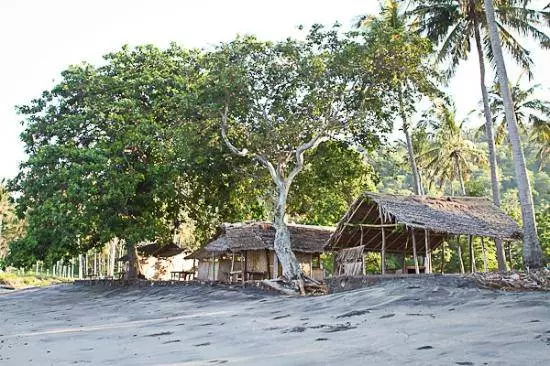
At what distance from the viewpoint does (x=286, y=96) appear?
1925cm

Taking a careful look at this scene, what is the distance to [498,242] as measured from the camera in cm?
1928

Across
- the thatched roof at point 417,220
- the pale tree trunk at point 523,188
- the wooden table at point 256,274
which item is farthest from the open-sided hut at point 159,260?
the pale tree trunk at point 523,188

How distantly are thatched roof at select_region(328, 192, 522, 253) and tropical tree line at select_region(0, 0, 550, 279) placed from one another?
5.10 ft

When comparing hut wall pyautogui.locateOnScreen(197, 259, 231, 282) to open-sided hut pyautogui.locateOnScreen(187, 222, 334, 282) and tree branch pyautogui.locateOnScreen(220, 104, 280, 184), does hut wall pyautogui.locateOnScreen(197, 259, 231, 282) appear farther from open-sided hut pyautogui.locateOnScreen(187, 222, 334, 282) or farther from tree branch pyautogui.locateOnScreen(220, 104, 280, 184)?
tree branch pyautogui.locateOnScreen(220, 104, 280, 184)

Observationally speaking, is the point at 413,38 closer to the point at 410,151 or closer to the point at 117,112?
the point at 410,151

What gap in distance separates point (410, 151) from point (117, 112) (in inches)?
518

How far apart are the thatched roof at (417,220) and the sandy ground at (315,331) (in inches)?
102

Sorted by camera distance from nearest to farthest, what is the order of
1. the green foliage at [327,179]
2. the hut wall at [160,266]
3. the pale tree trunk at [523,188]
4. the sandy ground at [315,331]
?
1. the sandy ground at [315,331]
2. the pale tree trunk at [523,188]
3. the green foliage at [327,179]
4. the hut wall at [160,266]

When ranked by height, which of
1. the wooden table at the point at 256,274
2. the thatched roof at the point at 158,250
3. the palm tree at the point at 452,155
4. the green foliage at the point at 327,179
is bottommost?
the wooden table at the point at 256,274

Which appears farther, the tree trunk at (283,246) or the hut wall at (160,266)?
the hut wall at (160,266)

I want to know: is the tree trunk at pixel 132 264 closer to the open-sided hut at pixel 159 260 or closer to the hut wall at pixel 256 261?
the open-sided hut at pixel 159 260

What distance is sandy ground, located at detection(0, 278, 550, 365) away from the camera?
23.5ft

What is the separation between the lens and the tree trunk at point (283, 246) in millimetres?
19188

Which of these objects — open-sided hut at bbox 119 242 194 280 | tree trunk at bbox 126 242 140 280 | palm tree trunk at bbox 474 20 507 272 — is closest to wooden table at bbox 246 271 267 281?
tree trunk at bbox 126 242 140 280
